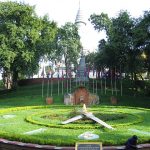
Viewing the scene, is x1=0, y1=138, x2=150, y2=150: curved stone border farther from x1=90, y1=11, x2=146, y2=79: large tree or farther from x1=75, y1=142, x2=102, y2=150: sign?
x1=90, y1=11, x2=146, y2=79: large tree

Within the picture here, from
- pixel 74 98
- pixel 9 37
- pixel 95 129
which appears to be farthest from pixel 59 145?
pixel 9 37

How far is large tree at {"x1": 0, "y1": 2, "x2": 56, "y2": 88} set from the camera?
1566 inches

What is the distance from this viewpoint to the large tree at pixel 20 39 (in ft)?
131

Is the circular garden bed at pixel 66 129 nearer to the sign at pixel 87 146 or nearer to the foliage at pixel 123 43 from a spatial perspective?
the sign at pixel 87 146

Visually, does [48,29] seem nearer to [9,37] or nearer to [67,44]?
[67,44]

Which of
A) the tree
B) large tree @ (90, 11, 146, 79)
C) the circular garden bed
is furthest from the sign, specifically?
the tree

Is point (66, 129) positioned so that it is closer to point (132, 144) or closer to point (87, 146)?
point (132, 144)

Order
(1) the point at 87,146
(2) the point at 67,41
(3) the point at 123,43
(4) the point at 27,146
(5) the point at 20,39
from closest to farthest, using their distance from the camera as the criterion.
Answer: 1. (1) the point at 87,146
2. (4) the point at 27,146
3. (3) the point at 123,43
4. (5) the point at 20,39
5. (2) the point at 67,41

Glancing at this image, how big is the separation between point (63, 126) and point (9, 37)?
25.9 metres

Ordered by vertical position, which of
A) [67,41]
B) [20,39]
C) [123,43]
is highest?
[67,41]

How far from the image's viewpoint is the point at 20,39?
41.3m

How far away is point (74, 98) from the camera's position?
107ft

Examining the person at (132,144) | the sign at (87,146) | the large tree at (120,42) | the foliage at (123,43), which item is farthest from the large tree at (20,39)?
the sign at (87,146)

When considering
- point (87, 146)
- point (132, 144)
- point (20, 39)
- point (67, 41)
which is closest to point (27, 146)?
point (87, 146)
